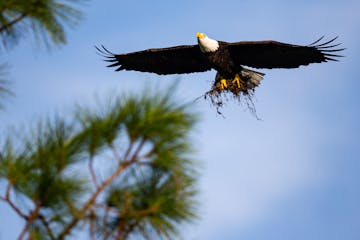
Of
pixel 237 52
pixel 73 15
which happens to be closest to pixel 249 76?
pixel 237 52

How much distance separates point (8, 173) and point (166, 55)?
526 cm

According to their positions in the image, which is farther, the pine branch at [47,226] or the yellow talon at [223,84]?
the yellow talon at [223,84]

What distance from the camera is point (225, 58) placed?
656cm

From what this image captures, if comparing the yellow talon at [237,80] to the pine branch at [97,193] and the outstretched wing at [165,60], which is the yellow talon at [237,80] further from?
the pine branch at [97,193]

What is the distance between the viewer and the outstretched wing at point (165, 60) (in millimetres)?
6875

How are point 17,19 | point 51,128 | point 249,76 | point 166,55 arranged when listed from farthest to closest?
1. point 166,55
2. point 249,76
3. point 17,19
4. point 51,128

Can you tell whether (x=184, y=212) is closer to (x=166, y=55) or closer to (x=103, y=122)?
(x=103, y=122)

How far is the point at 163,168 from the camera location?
179 centimetres

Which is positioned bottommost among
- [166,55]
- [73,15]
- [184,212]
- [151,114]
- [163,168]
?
[184,212]

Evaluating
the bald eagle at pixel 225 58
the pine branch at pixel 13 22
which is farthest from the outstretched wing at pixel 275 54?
the pine branch at pixel 13 22

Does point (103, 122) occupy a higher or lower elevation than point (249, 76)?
lower

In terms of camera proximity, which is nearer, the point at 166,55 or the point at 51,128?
the point at 51,128

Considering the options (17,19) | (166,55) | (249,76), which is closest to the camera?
(17,19)

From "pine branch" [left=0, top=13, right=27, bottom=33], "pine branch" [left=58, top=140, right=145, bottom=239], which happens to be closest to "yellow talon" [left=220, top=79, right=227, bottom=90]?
"pine branch" [left=0, top=13, right=27, bottom=33]
